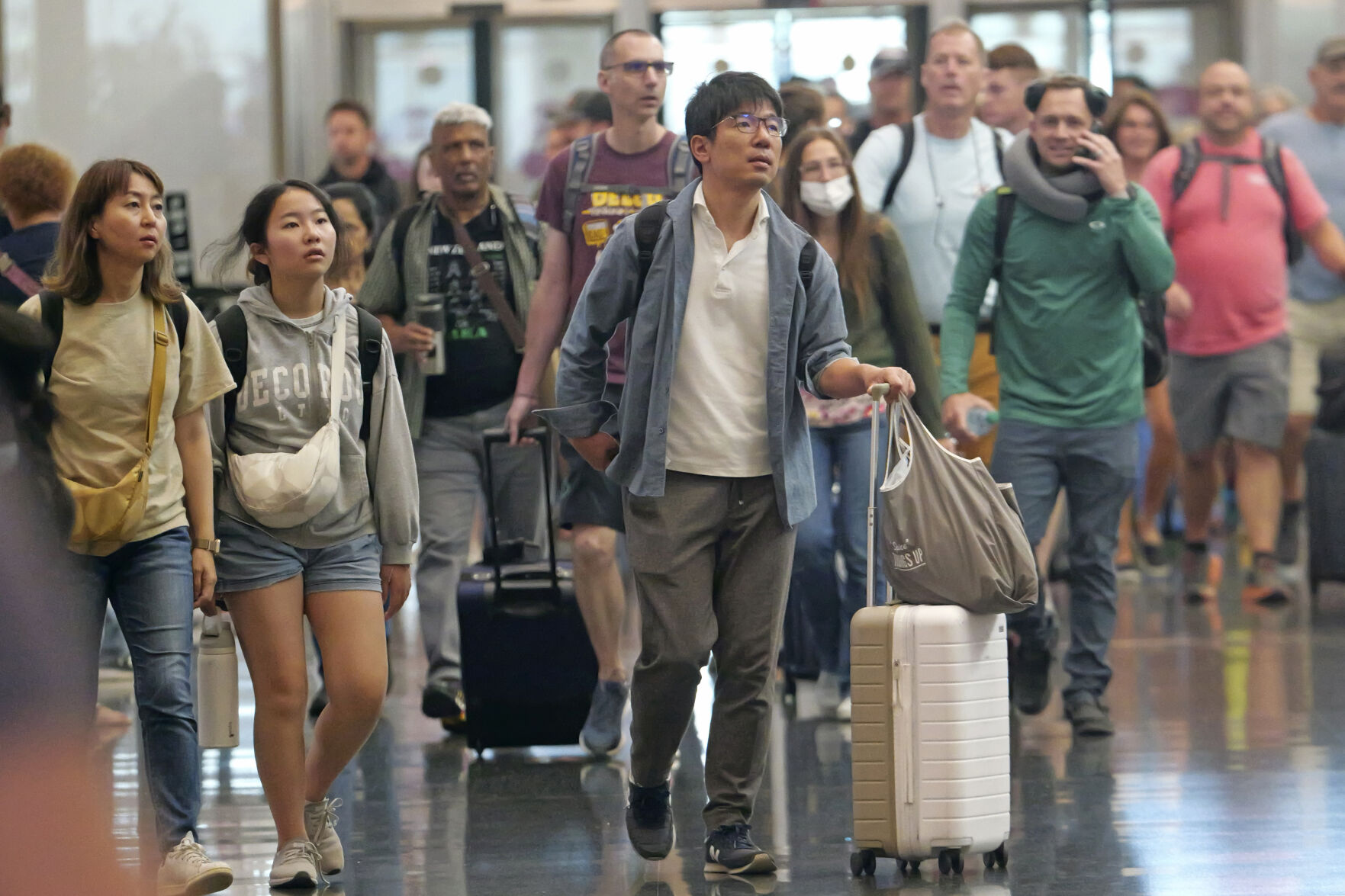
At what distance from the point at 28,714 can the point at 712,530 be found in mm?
2357

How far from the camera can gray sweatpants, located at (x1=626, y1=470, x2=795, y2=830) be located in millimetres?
4793

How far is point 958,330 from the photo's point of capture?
654 centimetres

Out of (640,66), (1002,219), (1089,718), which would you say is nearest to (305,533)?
(640,66)

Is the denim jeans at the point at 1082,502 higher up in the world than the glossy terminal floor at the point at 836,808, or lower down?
higher up

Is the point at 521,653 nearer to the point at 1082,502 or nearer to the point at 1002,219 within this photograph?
the point at 1082,502

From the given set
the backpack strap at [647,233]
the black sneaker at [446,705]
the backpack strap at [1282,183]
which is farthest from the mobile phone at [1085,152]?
the backpack strap at [1282,183]

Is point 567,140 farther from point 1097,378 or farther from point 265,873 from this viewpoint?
point 265,873

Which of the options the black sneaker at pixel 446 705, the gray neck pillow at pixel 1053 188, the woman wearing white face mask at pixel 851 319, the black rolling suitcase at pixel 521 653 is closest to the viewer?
the black rolling suitcase at pixel 521 653

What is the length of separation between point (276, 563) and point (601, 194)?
202 centimetres

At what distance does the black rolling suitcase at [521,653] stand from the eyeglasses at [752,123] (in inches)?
75.9

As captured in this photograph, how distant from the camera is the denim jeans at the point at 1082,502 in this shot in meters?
6.53

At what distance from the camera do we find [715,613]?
4.93 meters

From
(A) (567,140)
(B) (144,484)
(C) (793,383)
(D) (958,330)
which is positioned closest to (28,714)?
(B) (144,484)

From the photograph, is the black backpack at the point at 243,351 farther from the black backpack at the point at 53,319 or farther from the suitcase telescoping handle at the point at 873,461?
the suitcase telescoping handle at the point at 873,461
